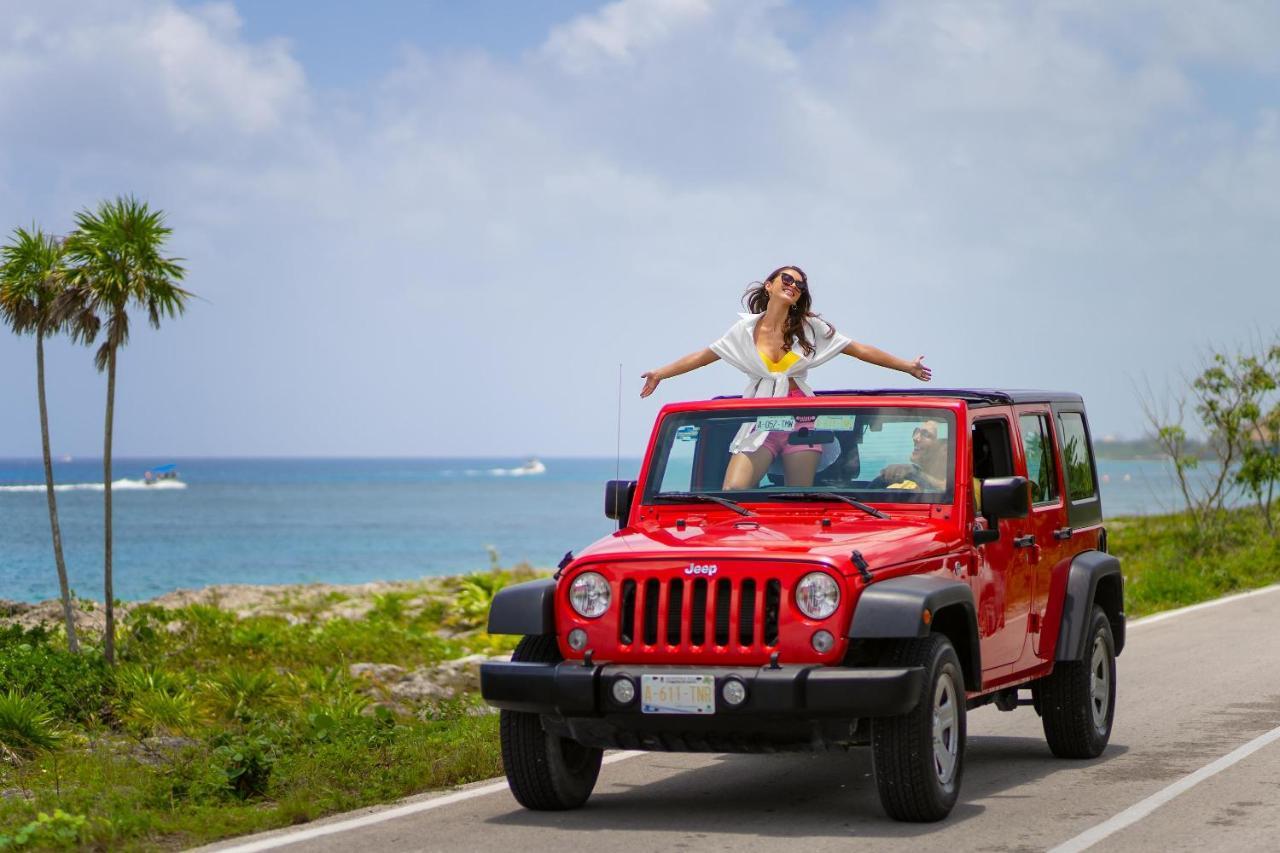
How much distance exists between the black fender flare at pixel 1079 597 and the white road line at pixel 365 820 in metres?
2.65

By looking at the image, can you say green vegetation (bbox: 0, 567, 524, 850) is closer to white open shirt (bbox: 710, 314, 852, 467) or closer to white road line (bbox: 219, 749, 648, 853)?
white road line (bbox: 219, 749, 648, 853)

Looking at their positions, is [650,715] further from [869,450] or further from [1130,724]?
[1130,724]

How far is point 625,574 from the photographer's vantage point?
7.79 metres

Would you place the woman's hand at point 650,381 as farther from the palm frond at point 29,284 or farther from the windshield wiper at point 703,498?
the palm frond at point 29,284

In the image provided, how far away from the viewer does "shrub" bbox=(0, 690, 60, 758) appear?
1281 centimetres

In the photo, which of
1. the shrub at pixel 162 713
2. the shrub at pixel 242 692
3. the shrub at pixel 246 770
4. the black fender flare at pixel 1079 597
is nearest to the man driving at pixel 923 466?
the black fender flare at pixel 1079 597

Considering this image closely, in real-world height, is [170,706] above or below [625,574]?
below

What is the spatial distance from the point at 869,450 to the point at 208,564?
2193 inches

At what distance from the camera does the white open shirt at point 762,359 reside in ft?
32.6

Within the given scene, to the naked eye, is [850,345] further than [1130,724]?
No

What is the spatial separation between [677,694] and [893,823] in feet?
4.07

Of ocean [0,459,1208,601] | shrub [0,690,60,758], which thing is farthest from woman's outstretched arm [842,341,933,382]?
ocean [0,459,1208,601]

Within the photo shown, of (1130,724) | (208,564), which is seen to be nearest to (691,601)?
A: (1130,724)

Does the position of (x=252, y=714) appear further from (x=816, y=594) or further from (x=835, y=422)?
(x=816, y=594)
